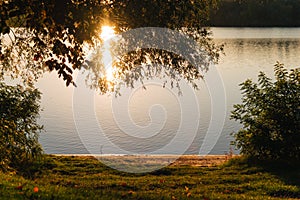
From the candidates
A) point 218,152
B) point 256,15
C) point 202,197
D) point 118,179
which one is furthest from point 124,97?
point 256,15

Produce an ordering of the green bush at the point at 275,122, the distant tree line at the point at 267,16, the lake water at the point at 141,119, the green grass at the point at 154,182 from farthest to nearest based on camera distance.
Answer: the distant tree line at the point at 267,16
the lake water at the point at 141,119
the green bush at the point at 275,122
the green grass at the point at 154,182

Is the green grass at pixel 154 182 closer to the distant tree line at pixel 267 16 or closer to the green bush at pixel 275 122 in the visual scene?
the green bush at pixel 275 122

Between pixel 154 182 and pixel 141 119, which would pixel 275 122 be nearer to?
pixel 154 182

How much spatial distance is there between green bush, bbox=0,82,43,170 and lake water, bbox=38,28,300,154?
875 centimetres

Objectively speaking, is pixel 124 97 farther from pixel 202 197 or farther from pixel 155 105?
pixel 202 197

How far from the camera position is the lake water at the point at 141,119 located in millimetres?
27984

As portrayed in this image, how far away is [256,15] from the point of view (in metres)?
121

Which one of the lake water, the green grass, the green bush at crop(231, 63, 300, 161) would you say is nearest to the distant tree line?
the lake water

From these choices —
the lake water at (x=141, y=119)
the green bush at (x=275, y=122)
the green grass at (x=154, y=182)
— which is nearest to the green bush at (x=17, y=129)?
the green grass at (x=154, y=182)

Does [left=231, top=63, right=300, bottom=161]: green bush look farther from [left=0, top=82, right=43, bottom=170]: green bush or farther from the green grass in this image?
[left=0, top=82, right=43, bottom=170]: green bush

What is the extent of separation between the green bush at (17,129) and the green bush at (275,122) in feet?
25.7

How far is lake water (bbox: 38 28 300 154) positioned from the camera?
2798cm

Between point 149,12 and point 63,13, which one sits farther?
point 149,12

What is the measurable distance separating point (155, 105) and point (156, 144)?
33.3 feet
